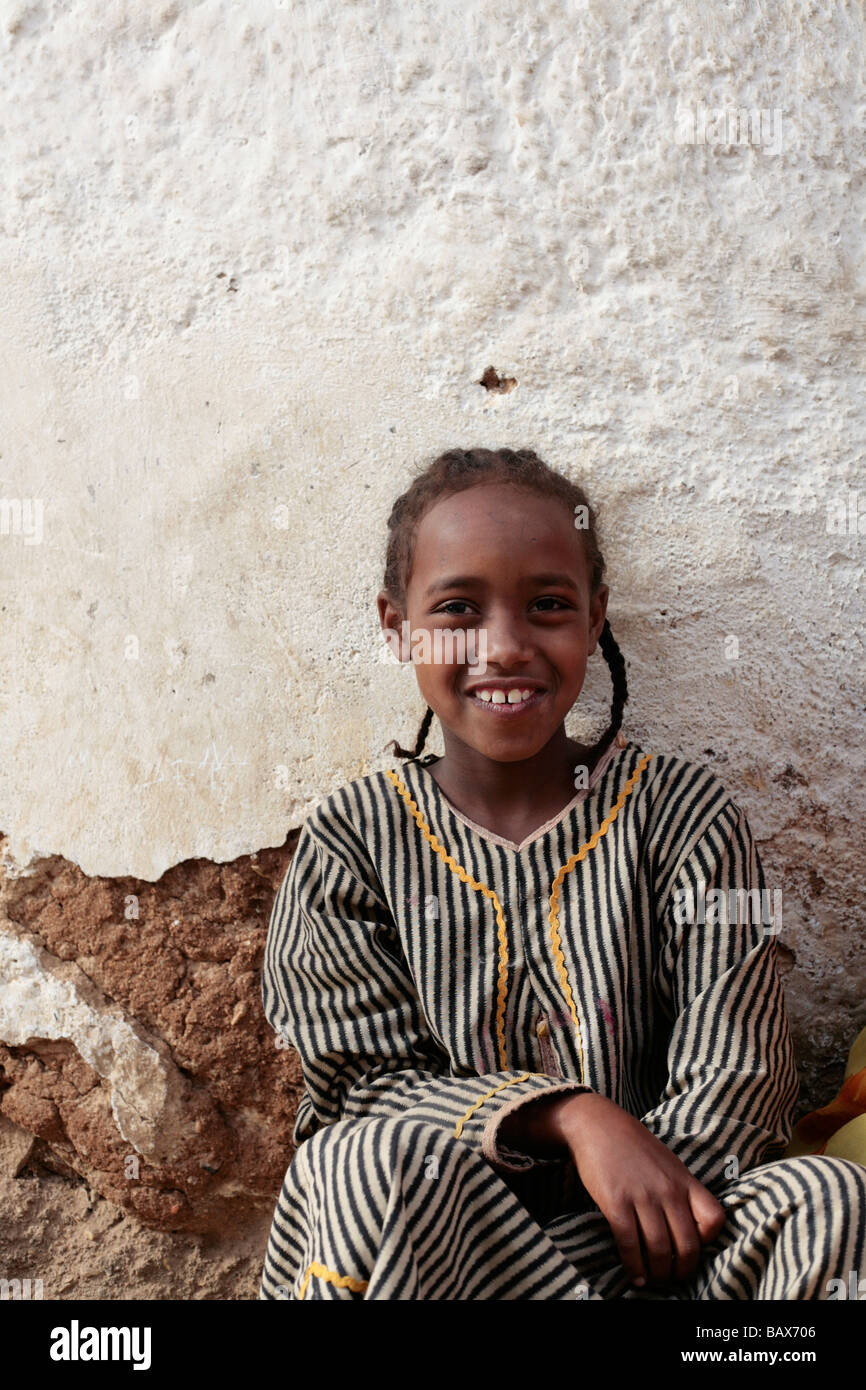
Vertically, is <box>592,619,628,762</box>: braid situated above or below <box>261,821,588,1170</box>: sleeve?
above

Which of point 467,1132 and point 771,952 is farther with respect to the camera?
point 771,952

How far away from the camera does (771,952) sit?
1701mm

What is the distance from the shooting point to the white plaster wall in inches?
79.9

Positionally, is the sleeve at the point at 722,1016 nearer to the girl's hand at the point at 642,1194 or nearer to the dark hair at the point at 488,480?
the girl's hand at the point at 642,1194

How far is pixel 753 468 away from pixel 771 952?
0.79m

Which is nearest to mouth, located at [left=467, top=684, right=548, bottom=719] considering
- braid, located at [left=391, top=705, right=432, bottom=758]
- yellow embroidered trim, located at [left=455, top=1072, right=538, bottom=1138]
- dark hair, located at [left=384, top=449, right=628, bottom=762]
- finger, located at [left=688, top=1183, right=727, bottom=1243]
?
dark hair, located at [left=384, top=449, right=628, bottom=762]

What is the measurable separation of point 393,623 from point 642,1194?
2.86 ft

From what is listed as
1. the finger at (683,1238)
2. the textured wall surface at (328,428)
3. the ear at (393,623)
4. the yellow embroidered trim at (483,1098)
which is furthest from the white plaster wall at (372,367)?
the finger at (683,1238)

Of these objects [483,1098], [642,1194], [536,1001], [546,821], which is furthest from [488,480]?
[642,1194]

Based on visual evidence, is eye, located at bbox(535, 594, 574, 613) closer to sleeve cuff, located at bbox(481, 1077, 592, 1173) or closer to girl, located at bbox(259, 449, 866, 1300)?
girl, located at bbox(259, 449, 866, 1300)

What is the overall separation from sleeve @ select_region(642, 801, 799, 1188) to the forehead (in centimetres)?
43

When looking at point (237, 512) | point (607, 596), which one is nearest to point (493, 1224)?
point (607, 596)

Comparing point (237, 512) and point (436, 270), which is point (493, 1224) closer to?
point (237, 512)
